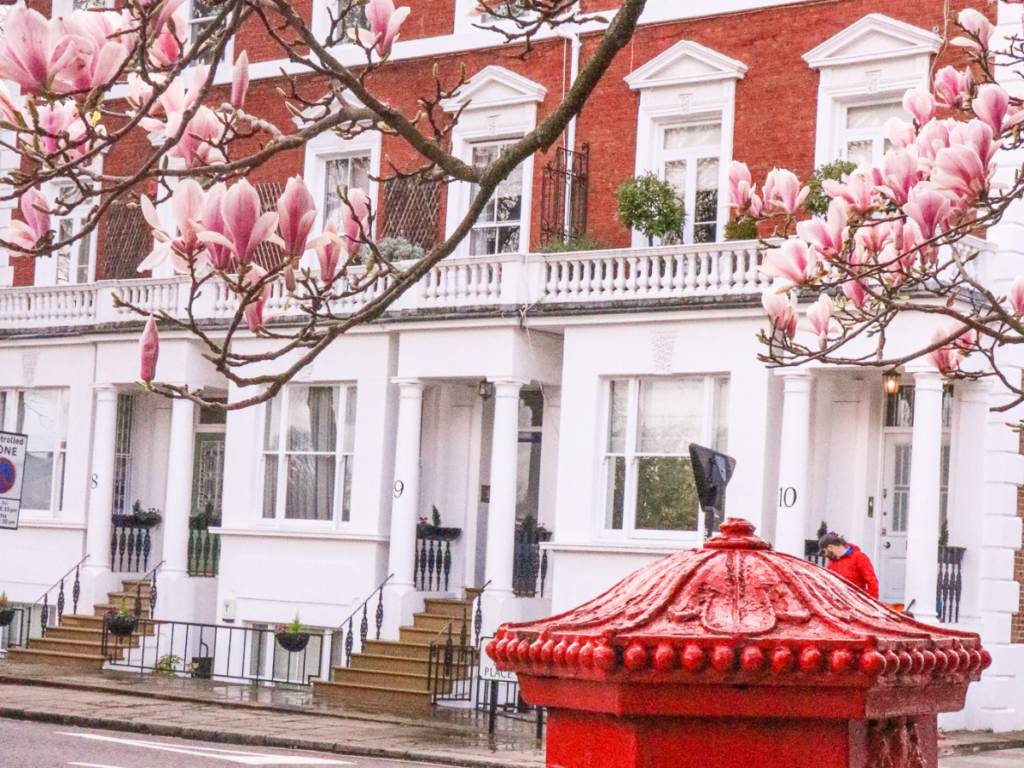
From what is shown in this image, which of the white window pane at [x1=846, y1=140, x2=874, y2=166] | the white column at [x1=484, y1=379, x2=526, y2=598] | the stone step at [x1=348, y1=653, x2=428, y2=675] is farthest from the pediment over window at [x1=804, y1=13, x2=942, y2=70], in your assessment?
the stone step at [x1=348, y1=653, x2=428, y2=675]

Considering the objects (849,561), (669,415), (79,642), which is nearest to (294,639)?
(79,642)

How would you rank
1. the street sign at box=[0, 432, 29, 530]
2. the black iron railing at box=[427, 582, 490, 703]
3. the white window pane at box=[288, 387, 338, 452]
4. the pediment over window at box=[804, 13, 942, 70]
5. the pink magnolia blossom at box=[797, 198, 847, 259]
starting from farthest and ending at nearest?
the white window pane at box=[288, 387, 338, 452]
the black iron railing at box=[427, 582, 490, 703]
the pediment over window at box=[804, 13, 942, 70]
the street sign at box=[0, 432, 29, 530]
the pink magnolia blossom at box=[797, 198, 847, 259]

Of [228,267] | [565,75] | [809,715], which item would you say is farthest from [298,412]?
[809,715]

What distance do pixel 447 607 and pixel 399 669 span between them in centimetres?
157

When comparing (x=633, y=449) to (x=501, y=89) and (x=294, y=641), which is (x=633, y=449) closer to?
(x=294, y=641)

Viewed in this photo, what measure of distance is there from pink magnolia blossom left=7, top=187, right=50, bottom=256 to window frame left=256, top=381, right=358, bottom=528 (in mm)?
20485

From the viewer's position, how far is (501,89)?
25547 mm

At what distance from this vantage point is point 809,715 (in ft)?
8.82

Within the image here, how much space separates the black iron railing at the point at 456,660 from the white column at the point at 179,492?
17.5ft

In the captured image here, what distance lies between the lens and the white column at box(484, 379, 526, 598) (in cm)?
2377

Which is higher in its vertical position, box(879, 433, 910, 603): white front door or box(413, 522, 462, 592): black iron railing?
box(879, 433, 910, 603): white front door

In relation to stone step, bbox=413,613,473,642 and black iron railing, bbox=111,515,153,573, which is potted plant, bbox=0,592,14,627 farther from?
stone step, bbox=413,613,473,642

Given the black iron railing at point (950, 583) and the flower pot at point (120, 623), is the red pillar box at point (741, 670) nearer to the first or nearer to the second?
the black iron railing at point (950, 583)

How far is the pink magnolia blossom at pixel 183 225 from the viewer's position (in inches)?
165
